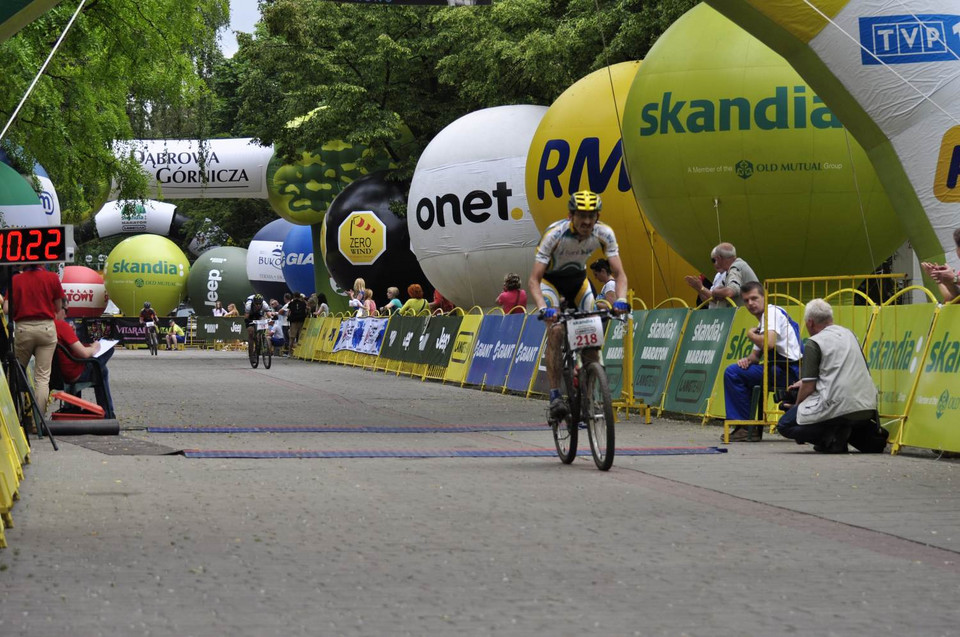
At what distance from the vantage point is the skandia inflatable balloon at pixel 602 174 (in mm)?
24312

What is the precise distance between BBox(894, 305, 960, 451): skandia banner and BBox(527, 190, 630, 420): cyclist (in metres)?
2.60

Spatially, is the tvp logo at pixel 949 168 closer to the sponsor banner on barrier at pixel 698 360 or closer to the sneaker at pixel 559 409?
the sponsor banner on barrier at pixel 698 360

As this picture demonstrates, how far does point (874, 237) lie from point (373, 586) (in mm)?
16265

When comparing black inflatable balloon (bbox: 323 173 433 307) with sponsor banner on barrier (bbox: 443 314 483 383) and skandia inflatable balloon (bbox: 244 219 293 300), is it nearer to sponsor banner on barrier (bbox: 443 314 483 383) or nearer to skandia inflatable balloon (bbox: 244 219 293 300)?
sponsor banner on barrier (bbox: 443 314 483 383)

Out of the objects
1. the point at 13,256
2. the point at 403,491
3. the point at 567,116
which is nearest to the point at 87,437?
the point at 13,256

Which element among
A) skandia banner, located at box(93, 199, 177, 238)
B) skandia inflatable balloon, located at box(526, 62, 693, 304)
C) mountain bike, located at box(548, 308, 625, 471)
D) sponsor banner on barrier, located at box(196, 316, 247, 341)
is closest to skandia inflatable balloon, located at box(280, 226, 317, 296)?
sponsor banner on barrier, located at box(196, 316, 247, 341)

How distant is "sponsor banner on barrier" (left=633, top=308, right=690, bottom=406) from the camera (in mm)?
15695

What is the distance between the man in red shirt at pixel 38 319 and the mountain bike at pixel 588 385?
5679mm

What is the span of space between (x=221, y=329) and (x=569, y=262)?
2000 inches

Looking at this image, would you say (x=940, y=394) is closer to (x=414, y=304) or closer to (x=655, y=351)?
(x=655, y=351)

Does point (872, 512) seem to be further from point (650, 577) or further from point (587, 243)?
point (587, 243)

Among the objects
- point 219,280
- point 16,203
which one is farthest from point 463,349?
point 219,280

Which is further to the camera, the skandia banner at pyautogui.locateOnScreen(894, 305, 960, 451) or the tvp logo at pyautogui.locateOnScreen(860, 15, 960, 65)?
the tvp logo at pyautogui.locateOnScreen(860, 15, 960, 65)

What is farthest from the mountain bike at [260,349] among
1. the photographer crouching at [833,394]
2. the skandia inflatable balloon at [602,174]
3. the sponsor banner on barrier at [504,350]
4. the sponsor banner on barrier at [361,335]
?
the photographer crouching at [833,394]
